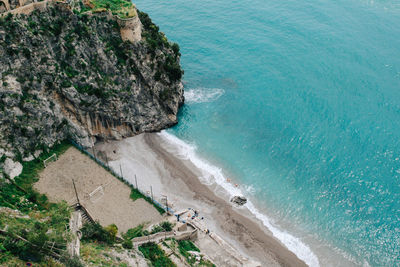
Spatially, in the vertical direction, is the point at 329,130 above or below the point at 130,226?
above

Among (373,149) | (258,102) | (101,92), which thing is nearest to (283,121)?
(258,102)

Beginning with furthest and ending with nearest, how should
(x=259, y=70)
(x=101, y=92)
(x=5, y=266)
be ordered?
(x=259, y=70) < (x=101, y=92) < (x=5, y=266)

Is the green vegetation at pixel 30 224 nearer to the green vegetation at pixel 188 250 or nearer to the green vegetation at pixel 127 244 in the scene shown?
the green vegetation at pixel 127 244

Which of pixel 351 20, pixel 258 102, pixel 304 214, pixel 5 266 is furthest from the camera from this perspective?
pixel 351 20

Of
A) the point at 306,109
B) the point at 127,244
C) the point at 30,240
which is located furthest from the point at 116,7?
the point at 30,240

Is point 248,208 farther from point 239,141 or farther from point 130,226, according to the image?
point 130,226

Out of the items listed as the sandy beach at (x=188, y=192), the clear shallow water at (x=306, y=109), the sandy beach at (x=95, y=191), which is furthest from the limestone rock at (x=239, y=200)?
the sandy beach at (x=95, y=191)

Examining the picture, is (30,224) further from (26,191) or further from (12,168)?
(12,168)

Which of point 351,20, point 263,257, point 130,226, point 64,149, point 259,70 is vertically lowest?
point 263,257

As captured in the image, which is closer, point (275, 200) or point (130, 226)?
point (130, 226)
